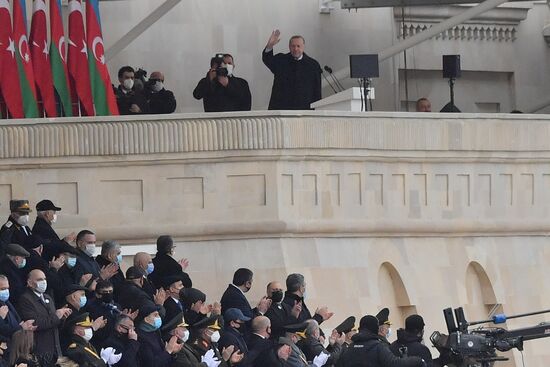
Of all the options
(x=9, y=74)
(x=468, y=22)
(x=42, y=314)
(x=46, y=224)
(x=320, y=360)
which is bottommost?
(x=320, y=360)

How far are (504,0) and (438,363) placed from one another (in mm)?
12933

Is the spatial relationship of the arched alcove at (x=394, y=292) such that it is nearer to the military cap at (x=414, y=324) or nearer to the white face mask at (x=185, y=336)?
the military cap at (x=414, y=324)

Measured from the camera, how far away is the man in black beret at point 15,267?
98.6 ft

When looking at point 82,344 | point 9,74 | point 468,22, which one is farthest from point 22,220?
point 468,22

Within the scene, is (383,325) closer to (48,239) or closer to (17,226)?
(48,239)

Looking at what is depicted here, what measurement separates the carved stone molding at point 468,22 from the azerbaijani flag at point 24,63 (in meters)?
9.82

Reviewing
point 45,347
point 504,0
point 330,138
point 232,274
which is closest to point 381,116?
point 330,138

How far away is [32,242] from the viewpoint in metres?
31.6

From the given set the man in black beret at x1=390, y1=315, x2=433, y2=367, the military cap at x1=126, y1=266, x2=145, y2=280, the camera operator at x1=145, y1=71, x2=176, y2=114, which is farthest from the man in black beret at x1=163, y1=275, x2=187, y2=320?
the camera operator at x1=145, y1=71, x2=176, y2=114

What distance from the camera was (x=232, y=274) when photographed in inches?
1403

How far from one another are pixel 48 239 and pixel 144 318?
3203mm

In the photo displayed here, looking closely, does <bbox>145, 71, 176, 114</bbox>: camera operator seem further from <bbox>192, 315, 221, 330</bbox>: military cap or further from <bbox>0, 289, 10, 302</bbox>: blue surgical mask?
<bbox>0, 289, 10, 302</bbox>: blue surgical mask

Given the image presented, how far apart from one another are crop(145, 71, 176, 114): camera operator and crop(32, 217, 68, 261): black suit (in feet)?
16.7

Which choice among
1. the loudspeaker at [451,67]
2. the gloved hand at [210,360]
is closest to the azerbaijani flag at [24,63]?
the loudspeaker at [451,67]
